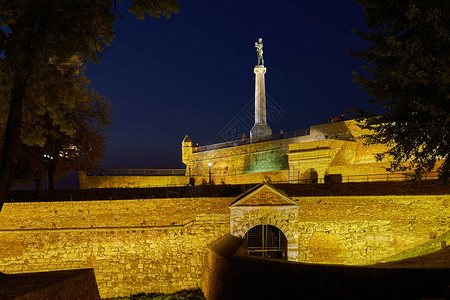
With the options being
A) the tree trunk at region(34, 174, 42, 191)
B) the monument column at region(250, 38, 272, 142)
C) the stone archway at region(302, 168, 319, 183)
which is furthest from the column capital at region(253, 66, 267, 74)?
the tree trunk at region(34, 174, 42, 191)

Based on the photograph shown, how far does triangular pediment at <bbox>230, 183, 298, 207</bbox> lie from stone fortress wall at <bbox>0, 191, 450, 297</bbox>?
778 millimetres

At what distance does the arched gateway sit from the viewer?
1697cm

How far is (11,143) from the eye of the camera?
10.5m

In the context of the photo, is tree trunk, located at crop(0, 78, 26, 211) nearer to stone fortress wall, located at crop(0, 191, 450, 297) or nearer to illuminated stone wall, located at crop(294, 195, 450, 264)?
stone fortress wall, located at crop(0, 191, 450, 297)

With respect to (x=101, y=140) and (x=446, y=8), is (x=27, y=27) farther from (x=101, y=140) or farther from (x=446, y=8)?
(x=101, y=140)

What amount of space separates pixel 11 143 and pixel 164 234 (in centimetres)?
883

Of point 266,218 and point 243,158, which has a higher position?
point 243,158

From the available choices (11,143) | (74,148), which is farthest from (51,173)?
(11,143)

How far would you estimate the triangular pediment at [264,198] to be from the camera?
55.7 feet

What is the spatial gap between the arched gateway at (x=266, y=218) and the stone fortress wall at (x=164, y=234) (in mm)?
389

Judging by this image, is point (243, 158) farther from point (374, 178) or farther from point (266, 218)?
point (266, 218)

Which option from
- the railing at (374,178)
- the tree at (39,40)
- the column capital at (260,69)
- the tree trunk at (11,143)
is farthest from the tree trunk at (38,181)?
the column capital at (260,69)

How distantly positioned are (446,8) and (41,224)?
17954mm

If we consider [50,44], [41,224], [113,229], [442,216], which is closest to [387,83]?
[442,216]
